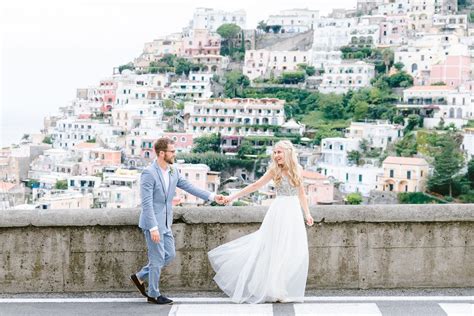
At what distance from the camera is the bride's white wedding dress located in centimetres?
411

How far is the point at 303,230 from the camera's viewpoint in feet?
13.7

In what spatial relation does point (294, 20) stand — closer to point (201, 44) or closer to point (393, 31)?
point (201, 44)

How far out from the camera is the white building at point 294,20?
113 m

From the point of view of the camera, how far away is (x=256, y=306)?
4.05m

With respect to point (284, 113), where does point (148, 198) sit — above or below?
above

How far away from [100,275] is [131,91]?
9258 centimetres

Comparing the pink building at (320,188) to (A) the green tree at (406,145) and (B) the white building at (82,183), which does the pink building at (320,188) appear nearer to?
(A) the green tree at (406,145)

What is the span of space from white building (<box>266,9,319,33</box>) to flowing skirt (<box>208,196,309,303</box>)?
360ft

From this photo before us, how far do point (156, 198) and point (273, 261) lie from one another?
1.93 feet

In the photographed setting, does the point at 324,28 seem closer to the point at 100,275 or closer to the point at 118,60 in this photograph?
the point at 118,60


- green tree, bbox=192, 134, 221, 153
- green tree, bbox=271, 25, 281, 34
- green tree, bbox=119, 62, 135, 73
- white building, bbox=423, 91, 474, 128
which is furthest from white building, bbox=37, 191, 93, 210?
green tree, bbox=271, 25, 281, 34

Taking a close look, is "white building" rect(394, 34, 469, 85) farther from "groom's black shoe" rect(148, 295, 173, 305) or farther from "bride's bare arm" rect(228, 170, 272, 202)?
"groom's black shoe" rect(148, 295, 173, 305)

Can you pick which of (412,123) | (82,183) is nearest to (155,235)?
(82,183)

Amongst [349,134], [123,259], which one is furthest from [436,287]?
[349,134]
